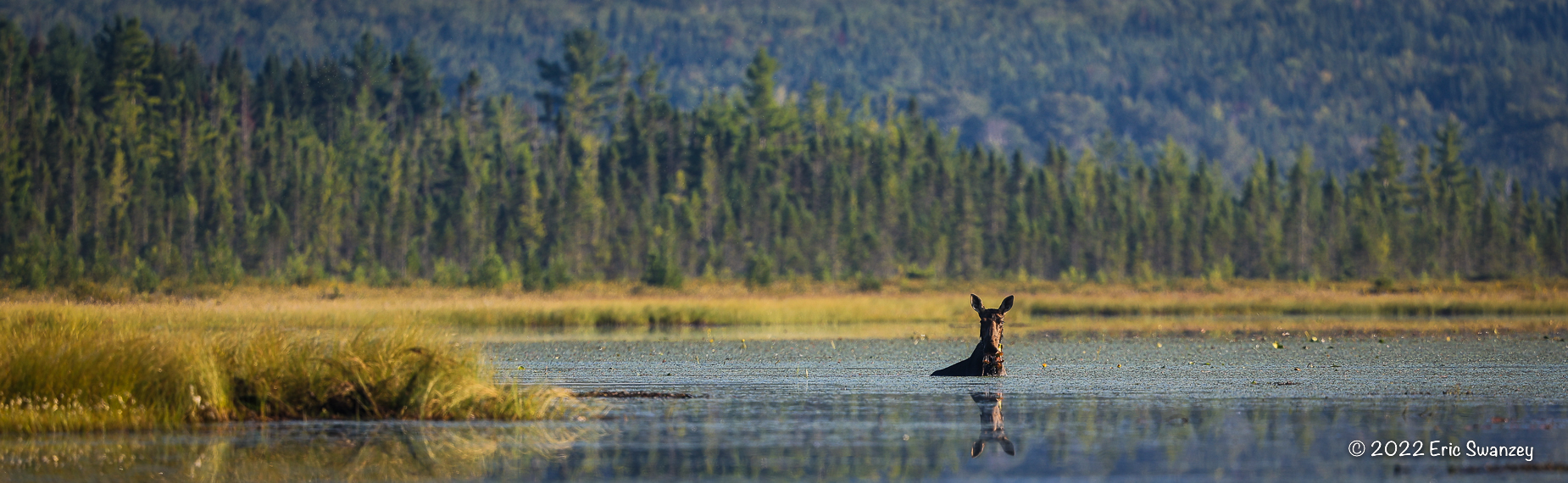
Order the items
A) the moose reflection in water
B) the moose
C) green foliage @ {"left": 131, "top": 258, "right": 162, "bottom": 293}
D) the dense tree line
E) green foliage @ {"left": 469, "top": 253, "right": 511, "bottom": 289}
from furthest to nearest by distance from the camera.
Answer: the dense tree line
green foliage @ {"left": 469, "top": 253, "right": 511, "bottom": 289}
green foliage @ {"left": 131, "top": 258, "right": 162, "bottom": 293}
the moose
the moose reflection in water

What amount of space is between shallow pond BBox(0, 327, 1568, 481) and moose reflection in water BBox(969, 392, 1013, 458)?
3.1 inches

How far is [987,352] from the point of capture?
1070 inches

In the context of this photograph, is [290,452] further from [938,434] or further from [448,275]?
[448,275]

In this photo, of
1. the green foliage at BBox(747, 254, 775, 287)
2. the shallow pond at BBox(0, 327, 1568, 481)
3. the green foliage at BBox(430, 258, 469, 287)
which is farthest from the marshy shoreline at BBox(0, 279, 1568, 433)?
the green foliage at BBox(430, 258, 469, 287)

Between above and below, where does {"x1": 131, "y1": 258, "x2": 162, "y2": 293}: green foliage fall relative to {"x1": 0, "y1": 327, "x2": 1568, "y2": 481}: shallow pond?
above

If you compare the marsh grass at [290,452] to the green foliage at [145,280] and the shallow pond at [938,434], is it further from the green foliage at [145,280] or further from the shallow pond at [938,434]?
the green foliage at [145,280]

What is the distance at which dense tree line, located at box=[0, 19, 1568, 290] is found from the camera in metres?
119

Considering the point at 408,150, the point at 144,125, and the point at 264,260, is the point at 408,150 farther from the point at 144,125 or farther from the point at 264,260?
Answer: the point at 264,260

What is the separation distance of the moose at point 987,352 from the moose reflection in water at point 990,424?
1.85m

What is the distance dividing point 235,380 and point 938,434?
886 centimetres

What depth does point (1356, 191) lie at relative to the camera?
17050 cm

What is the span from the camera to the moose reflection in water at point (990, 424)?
682 inches

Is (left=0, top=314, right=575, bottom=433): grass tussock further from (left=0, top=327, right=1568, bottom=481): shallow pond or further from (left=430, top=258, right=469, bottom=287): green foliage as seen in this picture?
(left=430, top=258, right=469, bottom=287): green foliage

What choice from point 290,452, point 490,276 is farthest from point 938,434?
point 490,276
